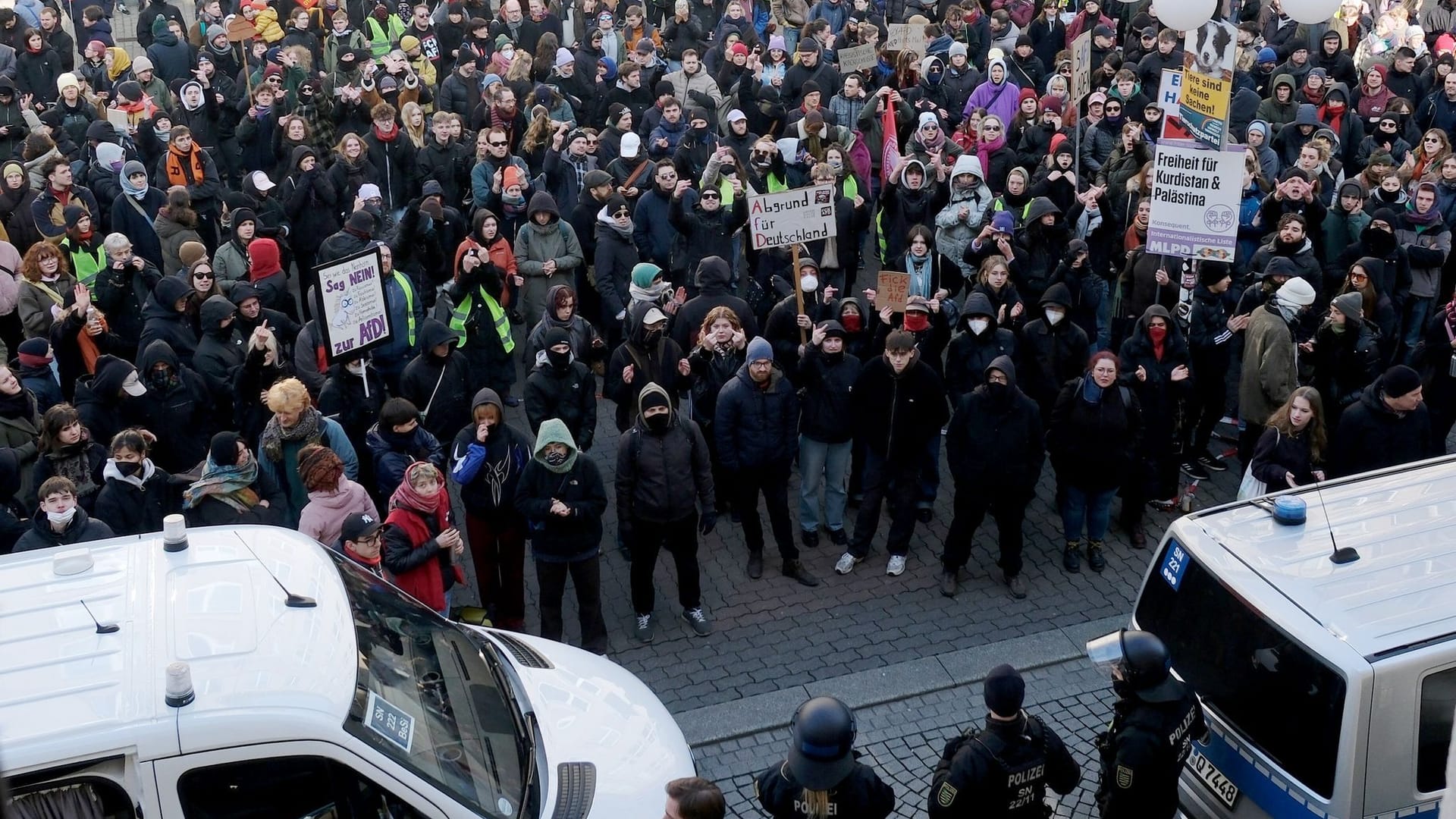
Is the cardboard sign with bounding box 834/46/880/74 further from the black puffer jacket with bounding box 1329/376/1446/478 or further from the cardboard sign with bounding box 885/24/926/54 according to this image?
the black puffer jacket with bounding box 1329/376/1446/478

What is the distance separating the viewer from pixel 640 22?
19.1 m

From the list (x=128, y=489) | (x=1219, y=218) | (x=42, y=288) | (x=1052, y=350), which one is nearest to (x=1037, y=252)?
(x=1219, y=218)

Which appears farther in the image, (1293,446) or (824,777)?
(1293,446)

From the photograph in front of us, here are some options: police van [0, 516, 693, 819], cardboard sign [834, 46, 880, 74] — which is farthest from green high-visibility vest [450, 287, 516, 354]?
cardboard sign [834, 46, 880, 74]

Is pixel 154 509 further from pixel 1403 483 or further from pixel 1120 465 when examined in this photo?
pixel 1403 483

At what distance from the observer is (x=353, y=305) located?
31.4 feet

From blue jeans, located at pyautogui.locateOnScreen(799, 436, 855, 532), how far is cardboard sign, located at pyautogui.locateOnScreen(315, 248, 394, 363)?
314cm

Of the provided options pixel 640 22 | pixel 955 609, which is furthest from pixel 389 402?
pixel 640 22

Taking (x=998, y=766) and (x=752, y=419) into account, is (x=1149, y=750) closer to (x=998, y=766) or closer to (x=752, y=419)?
(x=998, y=766)

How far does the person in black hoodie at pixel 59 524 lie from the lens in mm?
7531

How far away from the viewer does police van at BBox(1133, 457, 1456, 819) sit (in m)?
5.46

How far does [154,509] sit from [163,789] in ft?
13.3

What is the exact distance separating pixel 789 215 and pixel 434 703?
646 centimetres

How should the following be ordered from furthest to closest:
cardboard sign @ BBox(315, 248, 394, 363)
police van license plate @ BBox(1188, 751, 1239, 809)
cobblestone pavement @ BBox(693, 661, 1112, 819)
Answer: cardboard sign @ BBox(315, 248, 394, 363)
cobblestone pavement @ BBox(693, 661, 1112, 819)
police van license plate @ BBox(1188, 751, 1239, 809)
